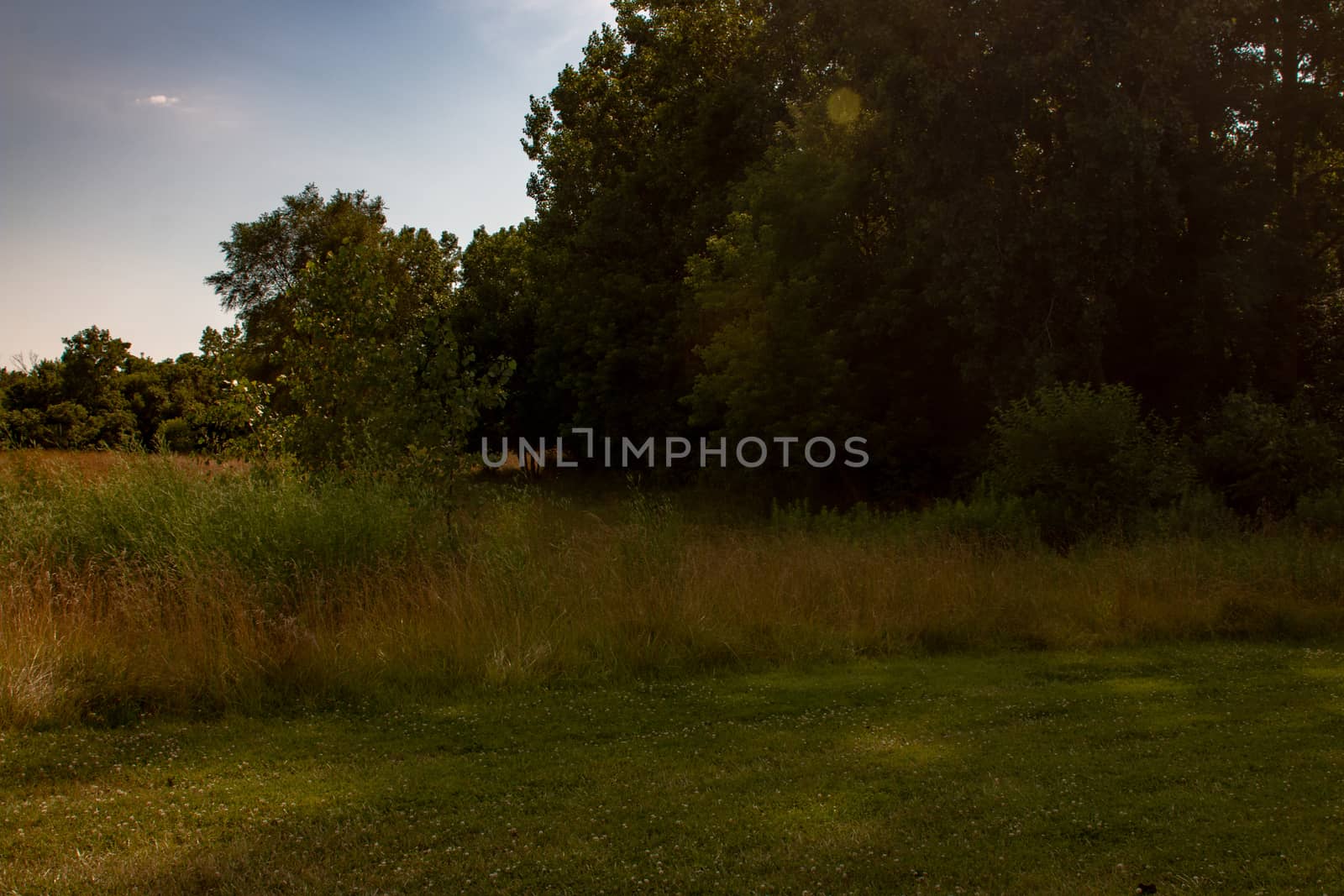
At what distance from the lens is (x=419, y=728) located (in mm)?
6758

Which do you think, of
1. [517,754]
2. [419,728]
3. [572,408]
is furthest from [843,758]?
[572,408]

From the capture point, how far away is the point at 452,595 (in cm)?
908

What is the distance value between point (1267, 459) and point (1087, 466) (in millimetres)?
4434

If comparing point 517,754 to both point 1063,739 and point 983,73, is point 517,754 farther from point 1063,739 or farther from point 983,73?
point 983,73

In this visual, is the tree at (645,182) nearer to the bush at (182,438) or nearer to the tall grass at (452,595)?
the bush at (182,438)

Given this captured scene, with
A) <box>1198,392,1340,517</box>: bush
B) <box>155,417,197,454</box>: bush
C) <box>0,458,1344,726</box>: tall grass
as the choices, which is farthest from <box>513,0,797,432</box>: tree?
<box>0,458,1344,726</box>: tall grass

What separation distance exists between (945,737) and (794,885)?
8.01 feet

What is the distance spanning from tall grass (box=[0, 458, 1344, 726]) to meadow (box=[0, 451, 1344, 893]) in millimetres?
42

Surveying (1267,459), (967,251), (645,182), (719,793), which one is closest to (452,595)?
(719,793)

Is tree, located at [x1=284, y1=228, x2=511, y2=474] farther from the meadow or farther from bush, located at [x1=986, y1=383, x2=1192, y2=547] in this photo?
bush, located at [x1=986, y1=383, x2=1192, y2=547]

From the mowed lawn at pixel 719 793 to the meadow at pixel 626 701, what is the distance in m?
0.03

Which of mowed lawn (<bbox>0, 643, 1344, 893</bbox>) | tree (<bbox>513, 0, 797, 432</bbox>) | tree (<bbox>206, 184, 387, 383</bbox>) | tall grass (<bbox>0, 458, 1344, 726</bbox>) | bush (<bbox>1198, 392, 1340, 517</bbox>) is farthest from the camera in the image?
tree (<bbox>206, 184, 387, 383</bbox>)

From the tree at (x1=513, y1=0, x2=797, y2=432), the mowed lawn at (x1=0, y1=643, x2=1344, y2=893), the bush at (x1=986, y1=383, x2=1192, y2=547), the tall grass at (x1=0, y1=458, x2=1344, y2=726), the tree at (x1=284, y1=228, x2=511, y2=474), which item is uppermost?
the tree at (x1=513, y1=0, x2=797, y2=432)

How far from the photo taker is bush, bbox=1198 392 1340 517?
17000 mm
